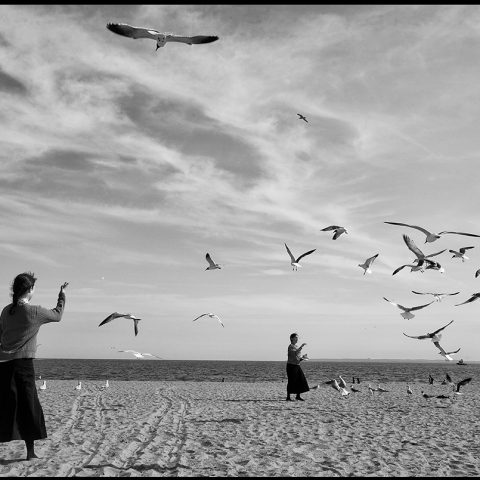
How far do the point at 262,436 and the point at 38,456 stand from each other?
13.9ft

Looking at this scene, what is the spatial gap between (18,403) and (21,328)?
3.56 ft

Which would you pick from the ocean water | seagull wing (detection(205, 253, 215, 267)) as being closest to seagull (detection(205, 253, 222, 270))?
seagull wing (detection(205, 253, 215, 267))

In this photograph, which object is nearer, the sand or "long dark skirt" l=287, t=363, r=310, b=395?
the sand

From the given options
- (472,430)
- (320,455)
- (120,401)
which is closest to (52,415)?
(120,401)

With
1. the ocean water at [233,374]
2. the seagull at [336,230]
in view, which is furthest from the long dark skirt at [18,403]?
the ocean water at [233,374]

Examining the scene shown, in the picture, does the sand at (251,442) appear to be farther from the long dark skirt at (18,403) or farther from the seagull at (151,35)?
the seagull at (151,35)

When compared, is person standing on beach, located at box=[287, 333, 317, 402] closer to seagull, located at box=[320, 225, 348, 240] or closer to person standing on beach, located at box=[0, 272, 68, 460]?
seagull, located at box=[320, 225, 348, 240]

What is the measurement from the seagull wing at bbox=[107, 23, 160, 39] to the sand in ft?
23.6

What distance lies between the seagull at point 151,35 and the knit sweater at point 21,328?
4.90 metres

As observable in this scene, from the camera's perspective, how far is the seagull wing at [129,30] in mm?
8762

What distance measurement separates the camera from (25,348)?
23.3 feet

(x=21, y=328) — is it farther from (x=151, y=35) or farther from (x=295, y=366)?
(x=295, y=366)

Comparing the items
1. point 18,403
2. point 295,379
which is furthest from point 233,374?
point 18,403

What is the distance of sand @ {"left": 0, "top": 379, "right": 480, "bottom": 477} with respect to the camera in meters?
7.26
